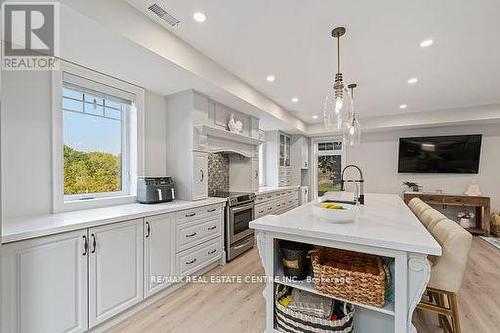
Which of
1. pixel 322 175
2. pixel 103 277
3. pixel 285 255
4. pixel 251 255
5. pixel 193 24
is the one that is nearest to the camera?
pixel 285 255

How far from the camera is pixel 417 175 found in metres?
5.53

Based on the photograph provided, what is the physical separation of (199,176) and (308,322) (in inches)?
81.4

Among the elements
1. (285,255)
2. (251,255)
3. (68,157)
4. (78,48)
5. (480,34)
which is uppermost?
(480,34)

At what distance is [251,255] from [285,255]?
1.98m

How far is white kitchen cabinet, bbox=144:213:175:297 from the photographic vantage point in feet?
7.11

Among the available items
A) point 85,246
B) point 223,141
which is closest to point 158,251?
point 85,246

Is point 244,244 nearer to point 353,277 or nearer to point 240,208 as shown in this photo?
point 240,208

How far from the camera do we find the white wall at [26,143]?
70.9 inches

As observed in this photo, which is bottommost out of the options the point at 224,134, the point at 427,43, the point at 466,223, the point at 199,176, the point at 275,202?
the point at 466,223

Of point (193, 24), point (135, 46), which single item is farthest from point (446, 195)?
point (135, 46)

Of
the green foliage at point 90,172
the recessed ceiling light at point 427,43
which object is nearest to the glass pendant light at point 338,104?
the recessed ceiling light at point 427,43

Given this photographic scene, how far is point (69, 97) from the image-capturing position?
2270 millimetres

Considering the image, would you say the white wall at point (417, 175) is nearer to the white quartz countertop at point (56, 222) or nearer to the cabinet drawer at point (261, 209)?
the cabinet drawer at point (261, 209)

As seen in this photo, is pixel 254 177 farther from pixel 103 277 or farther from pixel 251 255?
pixel 103 277
